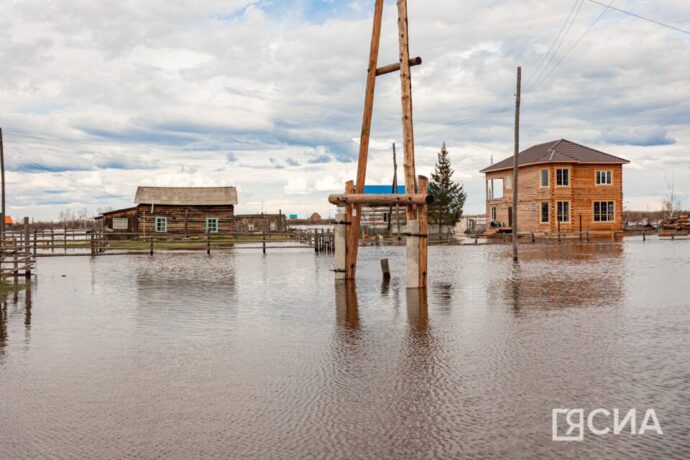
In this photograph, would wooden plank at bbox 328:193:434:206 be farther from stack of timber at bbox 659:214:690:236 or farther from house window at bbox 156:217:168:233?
stack of timber at bbox 659:214:690:236

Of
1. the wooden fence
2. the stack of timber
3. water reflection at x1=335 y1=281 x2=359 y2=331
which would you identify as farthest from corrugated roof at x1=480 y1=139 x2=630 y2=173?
water reflection at x1=335 y1=281 x2=359 y2=331

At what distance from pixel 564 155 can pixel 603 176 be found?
3869 millimetres

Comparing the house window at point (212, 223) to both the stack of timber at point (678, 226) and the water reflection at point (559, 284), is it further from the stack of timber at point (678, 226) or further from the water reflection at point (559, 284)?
the stack of timber at point (678, 226)

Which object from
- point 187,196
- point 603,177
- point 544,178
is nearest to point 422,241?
point 544,178

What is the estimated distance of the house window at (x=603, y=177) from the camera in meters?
51.6

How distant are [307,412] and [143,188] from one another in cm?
5332

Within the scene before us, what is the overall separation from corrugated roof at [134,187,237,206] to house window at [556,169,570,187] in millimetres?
28468

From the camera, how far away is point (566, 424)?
18.0 feet

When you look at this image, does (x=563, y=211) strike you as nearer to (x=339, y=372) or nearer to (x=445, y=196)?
(x=445, y=196)

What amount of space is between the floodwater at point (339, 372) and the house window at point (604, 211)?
38.2 m

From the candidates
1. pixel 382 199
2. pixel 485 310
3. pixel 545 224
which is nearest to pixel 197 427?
pixel 485 310

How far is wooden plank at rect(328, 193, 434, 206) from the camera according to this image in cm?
1727

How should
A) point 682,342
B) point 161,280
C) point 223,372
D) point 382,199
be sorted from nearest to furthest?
point 223,372 → point 682,342 → point 382,199 → point 161,280

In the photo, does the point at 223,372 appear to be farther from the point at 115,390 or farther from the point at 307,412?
the point at 307,412
